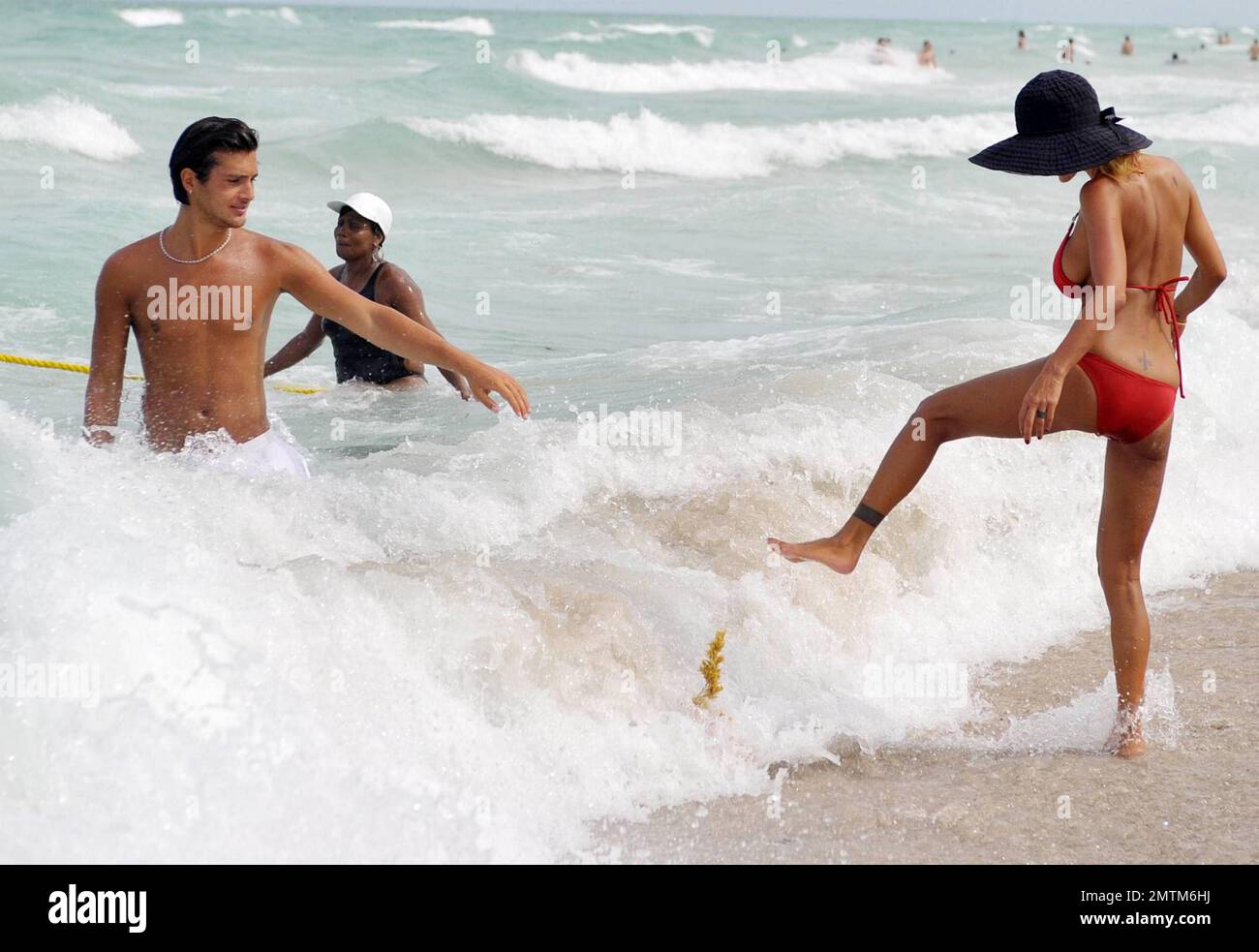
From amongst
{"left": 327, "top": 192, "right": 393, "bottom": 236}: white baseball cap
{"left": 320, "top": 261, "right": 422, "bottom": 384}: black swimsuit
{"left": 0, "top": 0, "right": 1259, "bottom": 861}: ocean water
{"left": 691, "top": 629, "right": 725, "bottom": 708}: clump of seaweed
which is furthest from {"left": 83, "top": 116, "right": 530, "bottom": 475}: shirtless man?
{"left": 320, "top": 261, "right": 422, "bottom": 384}: black swimsuit

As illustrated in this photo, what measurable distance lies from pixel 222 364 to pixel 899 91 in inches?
1647

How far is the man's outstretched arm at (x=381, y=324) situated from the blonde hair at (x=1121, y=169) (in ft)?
5.43

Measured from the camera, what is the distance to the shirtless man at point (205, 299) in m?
3.99

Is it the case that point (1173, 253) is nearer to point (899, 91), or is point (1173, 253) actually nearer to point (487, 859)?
point (487, 859)

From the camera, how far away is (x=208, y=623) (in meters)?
3.57

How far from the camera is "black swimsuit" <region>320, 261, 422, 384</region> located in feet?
24.2

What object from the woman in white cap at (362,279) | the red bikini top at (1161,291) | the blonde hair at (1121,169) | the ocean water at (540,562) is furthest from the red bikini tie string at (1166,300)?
the woman in white cap at (362,279)
